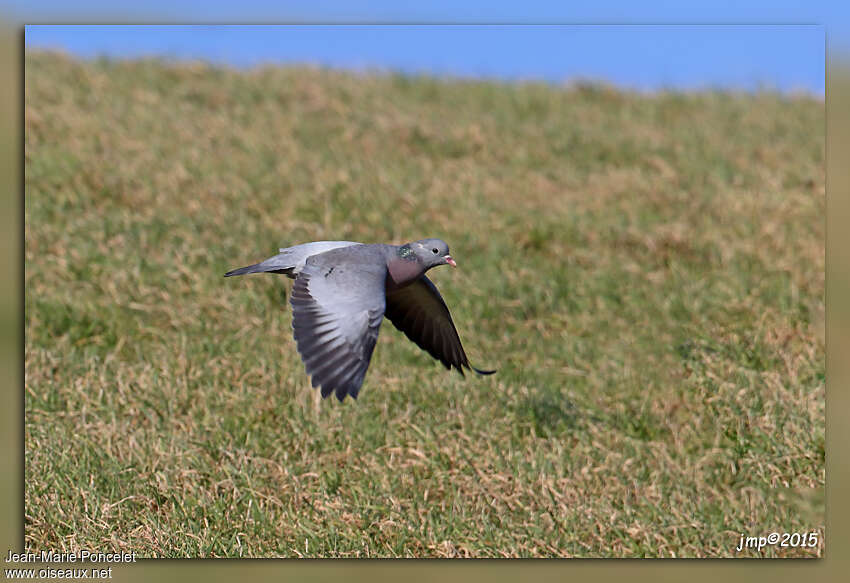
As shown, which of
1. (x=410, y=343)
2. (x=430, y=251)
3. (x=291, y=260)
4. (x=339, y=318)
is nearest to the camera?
(x=339, y=318)

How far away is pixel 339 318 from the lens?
4.89 m

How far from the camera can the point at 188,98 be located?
1309 centimetres

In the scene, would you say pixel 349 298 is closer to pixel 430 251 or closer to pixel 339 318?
pixel 339 318

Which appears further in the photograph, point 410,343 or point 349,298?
point 410,343

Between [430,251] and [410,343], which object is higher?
[430,251]

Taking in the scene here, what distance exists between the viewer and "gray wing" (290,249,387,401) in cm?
469

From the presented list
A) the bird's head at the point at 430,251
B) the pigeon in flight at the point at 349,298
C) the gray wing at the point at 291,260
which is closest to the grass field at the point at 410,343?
the pigeon in flight at the point at 349,298

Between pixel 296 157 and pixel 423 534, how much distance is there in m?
6.49

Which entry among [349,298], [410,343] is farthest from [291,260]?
[410,343]

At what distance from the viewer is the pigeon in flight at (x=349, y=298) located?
473cm

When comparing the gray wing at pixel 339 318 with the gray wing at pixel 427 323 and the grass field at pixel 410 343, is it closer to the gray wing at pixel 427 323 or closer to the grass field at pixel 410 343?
the gray wing at pixel 427 323

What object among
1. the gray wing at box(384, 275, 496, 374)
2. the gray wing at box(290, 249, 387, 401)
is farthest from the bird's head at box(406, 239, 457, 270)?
the gray wing at box(384, 275, 496, 374)

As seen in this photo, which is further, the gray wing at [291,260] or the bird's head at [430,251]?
the gray wing at [291,260]

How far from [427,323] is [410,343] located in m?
1.66
